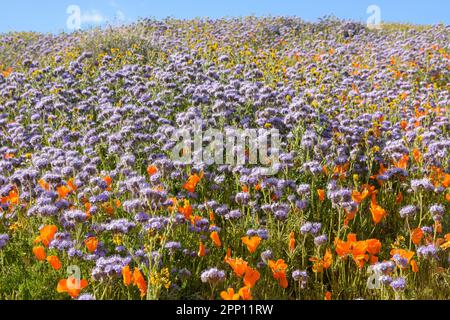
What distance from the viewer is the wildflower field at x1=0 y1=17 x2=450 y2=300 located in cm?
449

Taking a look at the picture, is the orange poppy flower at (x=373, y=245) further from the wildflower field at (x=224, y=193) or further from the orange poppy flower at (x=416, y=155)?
the orange poppy flower at (x=416, y=155)

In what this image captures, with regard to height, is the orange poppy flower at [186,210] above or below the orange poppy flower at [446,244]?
above

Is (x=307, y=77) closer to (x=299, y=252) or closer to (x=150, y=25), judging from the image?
(x=299, y=252)

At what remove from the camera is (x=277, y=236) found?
536 centimetres

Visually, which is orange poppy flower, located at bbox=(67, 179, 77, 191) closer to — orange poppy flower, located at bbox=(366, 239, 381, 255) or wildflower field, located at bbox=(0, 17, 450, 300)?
wildflower field, located at bbox=(0, 17, 450, 300)

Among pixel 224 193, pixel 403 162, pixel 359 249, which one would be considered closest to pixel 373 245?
pixel 359 249

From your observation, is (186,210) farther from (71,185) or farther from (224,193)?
(224,193)

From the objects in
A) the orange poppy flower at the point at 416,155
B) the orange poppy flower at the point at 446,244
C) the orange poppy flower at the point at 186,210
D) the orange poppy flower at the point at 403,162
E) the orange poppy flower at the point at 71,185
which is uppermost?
the orange poppy flower at the point at 416,155

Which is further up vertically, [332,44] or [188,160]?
[332,44]

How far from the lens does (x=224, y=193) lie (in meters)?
6.42

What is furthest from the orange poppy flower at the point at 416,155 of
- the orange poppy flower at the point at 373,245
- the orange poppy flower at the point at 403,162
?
the orange poppy flower at the point at 373,245

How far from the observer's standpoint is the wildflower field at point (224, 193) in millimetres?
4492

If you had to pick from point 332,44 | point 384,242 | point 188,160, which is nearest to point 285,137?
point 188,160

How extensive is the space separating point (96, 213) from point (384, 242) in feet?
9.32
